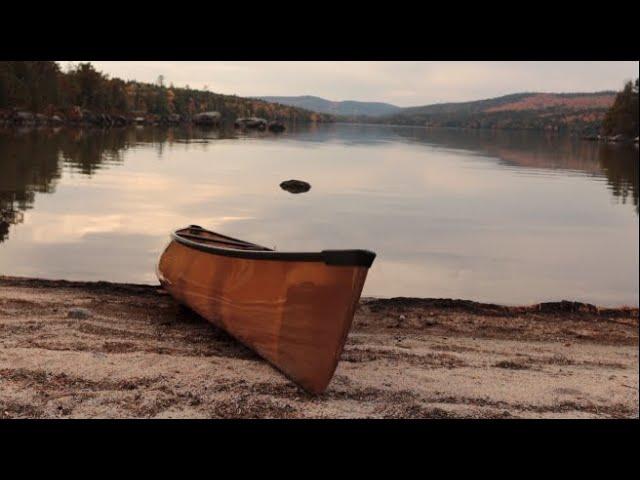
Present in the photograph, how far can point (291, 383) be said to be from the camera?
6629 mm

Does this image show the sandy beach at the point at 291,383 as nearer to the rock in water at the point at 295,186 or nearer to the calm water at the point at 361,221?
the calm water at the point at 361,221

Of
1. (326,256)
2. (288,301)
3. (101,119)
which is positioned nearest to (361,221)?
(288,301)

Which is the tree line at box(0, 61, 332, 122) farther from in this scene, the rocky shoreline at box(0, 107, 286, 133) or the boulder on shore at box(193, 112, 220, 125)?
the boulder on shore at box(193, 112, 220, 125)

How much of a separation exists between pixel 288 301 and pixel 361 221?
Answer: 15790mm

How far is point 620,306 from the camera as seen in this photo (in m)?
12.3

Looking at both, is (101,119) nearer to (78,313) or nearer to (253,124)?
(253,124)

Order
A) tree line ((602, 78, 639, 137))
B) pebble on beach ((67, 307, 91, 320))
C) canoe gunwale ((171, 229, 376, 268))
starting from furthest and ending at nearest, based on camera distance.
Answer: tree line ((602, 78, 639, 137))
pebble on beach ((67, 307, 91, 320))
canoe gunwale ((171, 229, 376, 268))

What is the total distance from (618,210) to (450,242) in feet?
43.8

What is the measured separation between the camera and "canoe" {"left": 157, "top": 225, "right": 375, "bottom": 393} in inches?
238

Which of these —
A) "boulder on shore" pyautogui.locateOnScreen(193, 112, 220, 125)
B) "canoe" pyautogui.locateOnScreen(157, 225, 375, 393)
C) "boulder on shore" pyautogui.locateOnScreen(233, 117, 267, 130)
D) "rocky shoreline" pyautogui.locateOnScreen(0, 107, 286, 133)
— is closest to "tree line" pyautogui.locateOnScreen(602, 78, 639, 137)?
"rocky shoreline" pyautogui.locateOnScreen(0, 107, 286, 133)

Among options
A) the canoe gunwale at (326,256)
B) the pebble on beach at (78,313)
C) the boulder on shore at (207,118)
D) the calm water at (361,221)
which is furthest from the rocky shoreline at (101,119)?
the canoe gunwale at (326,256)

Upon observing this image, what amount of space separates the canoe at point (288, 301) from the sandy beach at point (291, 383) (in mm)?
275

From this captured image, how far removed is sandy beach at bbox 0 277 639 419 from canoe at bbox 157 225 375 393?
0.90ft

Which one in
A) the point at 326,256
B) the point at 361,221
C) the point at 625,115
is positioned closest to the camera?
the point at 326,256
